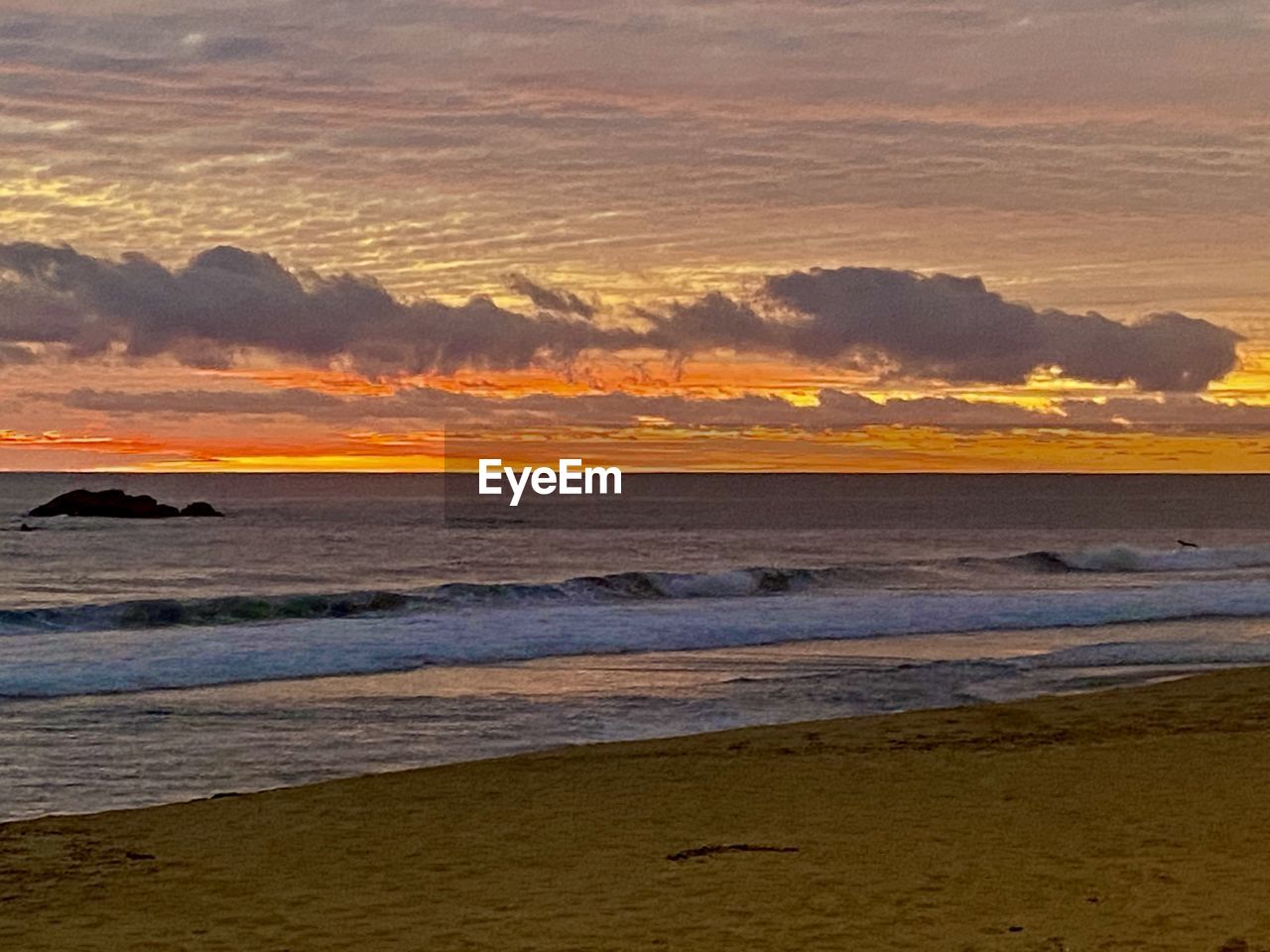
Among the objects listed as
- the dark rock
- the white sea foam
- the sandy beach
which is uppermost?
the sandy beach

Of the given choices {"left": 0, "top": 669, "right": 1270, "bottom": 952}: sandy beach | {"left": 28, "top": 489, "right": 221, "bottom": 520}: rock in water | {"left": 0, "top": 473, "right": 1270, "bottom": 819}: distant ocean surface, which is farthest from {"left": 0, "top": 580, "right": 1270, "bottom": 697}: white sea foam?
{"left": 28, "top": 489, "right": 221, "bottom": 520}: rock in water

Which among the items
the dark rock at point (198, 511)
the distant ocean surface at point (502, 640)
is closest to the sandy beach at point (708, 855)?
the distant ocean surface at point (502, 640)

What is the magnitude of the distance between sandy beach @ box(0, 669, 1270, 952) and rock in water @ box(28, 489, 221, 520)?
82.2 meters

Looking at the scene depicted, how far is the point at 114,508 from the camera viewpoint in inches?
3642

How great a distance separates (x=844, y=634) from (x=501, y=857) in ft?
64.0

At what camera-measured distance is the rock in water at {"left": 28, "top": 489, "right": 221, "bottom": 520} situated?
3602 inches

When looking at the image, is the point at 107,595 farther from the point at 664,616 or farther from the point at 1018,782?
the point at 1018,782

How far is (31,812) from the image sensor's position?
12109mm

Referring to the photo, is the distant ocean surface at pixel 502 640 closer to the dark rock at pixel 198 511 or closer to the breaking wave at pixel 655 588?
the breaking wave at pixel 655 588

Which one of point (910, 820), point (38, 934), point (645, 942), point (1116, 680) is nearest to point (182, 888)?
point (38, 934)

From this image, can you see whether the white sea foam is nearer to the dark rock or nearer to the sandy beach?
the sandy beach

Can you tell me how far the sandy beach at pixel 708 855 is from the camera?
795 cm

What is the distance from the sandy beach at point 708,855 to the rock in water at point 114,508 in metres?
82.2

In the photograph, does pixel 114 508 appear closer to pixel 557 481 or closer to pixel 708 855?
pixel 557 481
